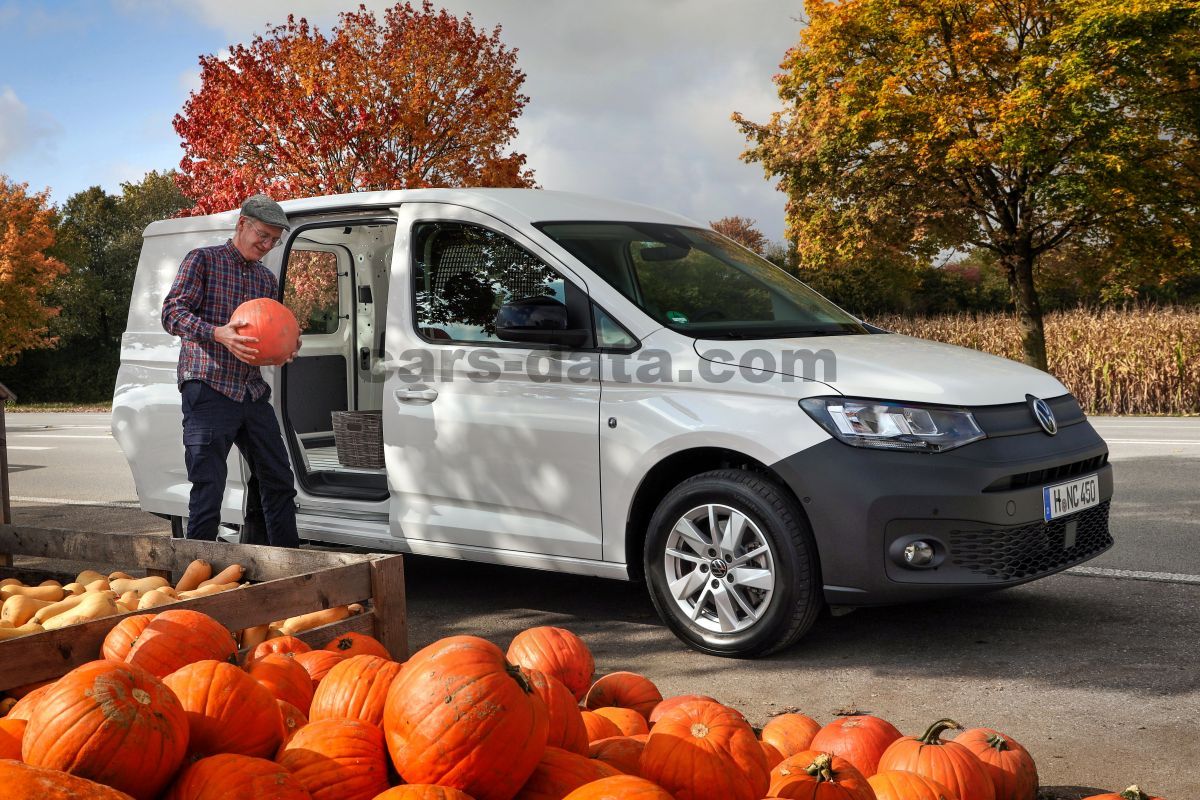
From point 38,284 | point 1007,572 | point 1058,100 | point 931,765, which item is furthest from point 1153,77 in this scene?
point 38,284

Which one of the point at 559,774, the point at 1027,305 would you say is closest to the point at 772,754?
the point at 559,774

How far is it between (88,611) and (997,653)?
362 cm

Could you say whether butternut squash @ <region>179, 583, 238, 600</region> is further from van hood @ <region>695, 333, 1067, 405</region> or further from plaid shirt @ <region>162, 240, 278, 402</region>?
van hood @ <region>695, 333, 1067, 405</region>

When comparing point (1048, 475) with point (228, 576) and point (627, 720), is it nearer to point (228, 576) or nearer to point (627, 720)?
point (627, 720)

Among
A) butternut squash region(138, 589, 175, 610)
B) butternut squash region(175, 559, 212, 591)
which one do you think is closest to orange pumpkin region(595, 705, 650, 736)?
butternut squash region(138, 589, 175, 610)

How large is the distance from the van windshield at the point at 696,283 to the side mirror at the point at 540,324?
0.96ft

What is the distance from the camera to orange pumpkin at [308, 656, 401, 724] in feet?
8.07

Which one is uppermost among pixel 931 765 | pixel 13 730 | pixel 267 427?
pixel 267 427

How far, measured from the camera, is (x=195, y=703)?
2.35m

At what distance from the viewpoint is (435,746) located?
6.82ft

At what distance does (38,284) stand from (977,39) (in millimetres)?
29033

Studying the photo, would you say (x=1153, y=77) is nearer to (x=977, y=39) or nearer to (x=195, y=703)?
(x=977, y=39)

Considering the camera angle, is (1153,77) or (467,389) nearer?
(467,389)

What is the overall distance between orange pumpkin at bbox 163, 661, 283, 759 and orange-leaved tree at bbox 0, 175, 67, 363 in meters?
36.3
